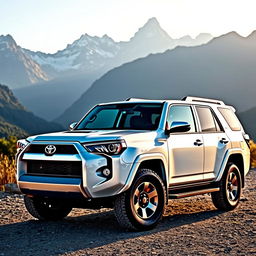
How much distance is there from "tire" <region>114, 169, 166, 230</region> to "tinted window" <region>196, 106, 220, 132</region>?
5.83 ft

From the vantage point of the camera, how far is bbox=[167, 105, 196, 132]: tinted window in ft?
24.3

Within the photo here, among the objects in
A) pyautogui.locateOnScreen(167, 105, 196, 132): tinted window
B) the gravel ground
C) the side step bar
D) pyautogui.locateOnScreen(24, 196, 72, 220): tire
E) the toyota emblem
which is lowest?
the gravel ground

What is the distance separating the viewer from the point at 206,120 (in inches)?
320

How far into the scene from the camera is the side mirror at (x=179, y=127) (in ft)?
22.6

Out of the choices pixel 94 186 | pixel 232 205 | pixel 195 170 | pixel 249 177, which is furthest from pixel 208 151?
pixel 249 177

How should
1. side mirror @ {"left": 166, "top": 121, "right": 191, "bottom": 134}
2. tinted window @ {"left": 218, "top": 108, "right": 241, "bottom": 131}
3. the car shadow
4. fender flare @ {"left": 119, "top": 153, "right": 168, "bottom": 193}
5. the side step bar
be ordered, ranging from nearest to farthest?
the car shadow
fender flare @ {"left": 119, "top": 153, "right": 168, "bottom": 193}
side mirror @ {"left": 166, "top": 121, "right": 191, "bottom": 134}
the side step bar
tinted window @ {"left": 218, "top": 108, "right": 241, "bottom": 131}

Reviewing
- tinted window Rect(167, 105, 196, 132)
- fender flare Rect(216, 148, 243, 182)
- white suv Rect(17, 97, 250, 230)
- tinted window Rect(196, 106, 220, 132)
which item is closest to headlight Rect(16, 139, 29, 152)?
white suv Rect(17, 97, 250, 230)

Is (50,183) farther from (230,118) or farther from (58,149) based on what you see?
(230,118)

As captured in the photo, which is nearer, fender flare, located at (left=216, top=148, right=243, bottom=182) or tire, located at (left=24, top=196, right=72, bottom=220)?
tire, located at (left=24, top=196, right=72, bottom=220)

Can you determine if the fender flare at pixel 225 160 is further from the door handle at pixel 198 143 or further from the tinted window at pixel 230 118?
the door handle at pixel 198 143

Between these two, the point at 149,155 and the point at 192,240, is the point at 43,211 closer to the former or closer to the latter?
the point at 149,155

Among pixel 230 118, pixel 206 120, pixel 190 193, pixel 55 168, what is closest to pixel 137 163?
pixel 55 168

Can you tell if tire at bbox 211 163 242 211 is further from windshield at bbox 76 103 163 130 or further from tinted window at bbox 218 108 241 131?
windshield at bbox 76 103 163 130

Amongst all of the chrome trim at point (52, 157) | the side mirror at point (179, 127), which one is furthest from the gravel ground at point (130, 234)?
the side mirror at point (179, 127)
